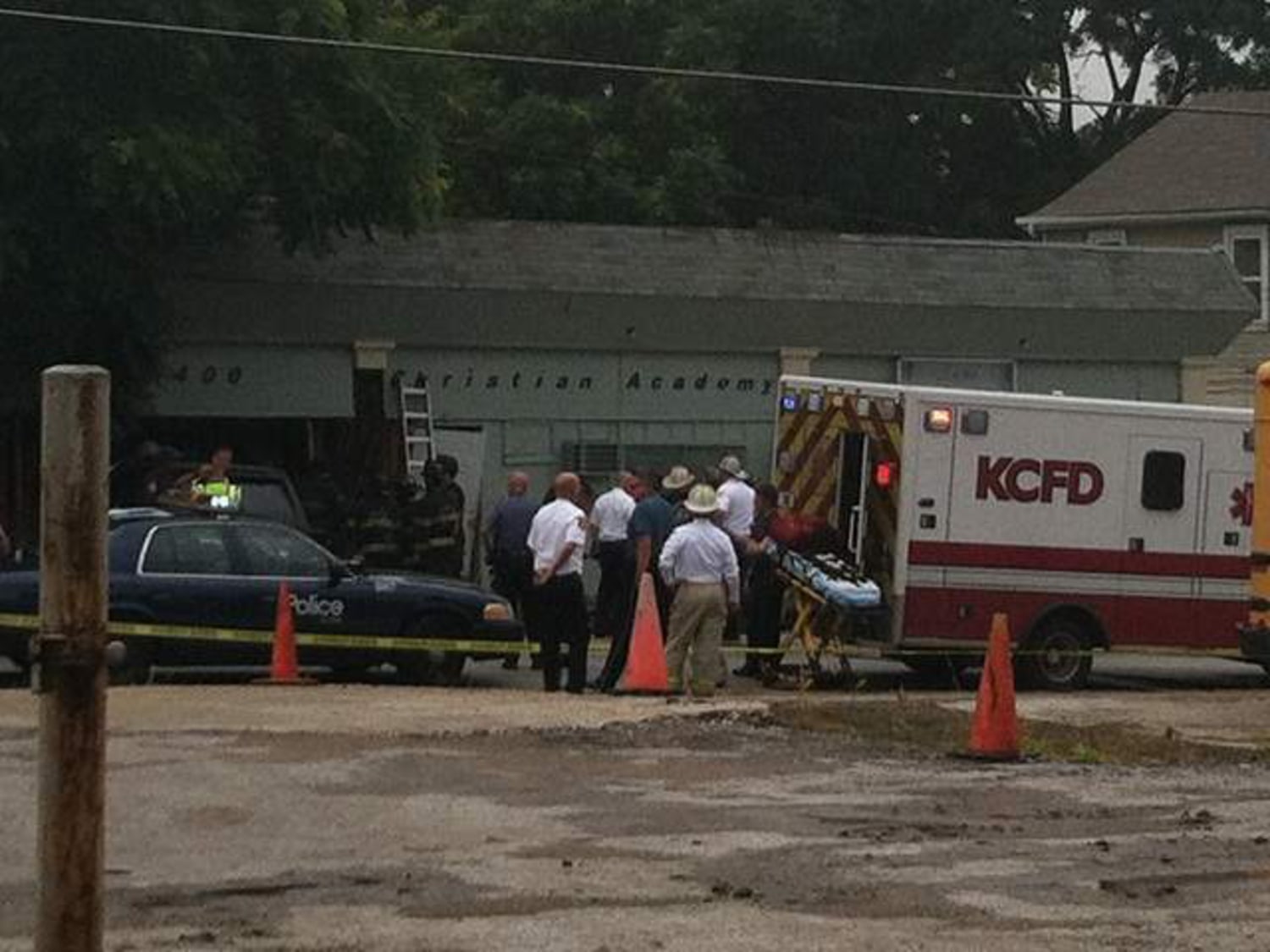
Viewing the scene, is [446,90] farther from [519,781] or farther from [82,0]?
[519,781]

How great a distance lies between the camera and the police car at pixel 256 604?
73.2ft

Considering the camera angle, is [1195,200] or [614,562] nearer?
[614,562]

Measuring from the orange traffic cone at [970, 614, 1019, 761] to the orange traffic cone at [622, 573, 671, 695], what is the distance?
15.8ft

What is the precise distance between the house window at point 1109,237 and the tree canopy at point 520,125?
27.2 ft

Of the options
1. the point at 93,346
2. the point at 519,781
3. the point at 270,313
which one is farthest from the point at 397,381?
the point at 519,781

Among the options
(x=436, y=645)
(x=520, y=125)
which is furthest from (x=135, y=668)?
(x=520, y=125)

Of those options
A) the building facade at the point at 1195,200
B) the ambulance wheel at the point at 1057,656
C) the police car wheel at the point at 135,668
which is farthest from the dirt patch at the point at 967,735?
the building facade at the point at 1195,200

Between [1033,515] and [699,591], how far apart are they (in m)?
3.68

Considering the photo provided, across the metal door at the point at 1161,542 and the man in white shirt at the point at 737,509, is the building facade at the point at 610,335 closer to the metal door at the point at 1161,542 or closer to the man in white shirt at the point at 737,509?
the man in white shirt at the point at 737,509

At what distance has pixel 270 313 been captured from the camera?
34.2 meters

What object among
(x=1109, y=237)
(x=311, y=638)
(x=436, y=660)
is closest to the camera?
(x=311, y=638)

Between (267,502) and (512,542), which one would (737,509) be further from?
(267,502)

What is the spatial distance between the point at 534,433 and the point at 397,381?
1.89 metres

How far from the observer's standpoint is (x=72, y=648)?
21.0ft
